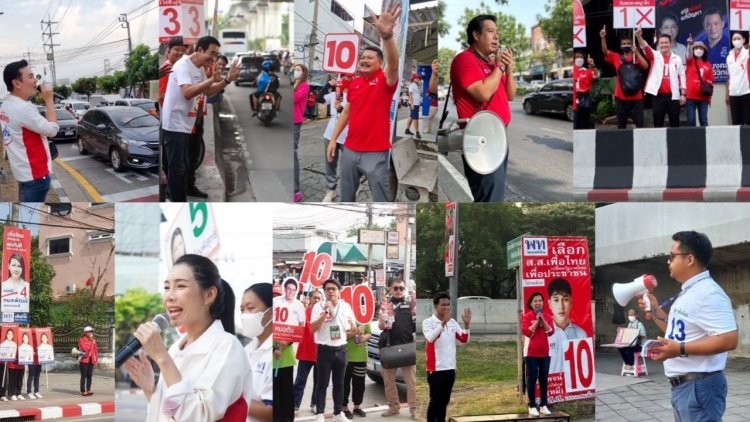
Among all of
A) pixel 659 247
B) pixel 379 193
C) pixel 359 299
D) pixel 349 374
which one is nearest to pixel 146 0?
pixel 379 193

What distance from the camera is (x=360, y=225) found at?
707 cm

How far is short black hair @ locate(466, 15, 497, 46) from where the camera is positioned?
7.17 meters

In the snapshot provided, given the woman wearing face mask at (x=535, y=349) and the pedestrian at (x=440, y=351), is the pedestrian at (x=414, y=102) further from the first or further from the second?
the woman wearing face mask at (x=535, y=349)

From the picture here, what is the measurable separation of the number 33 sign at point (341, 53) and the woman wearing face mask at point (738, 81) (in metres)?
2.92

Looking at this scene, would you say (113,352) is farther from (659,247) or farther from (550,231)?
(659,247)

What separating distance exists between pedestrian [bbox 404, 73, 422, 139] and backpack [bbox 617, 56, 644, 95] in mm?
1607

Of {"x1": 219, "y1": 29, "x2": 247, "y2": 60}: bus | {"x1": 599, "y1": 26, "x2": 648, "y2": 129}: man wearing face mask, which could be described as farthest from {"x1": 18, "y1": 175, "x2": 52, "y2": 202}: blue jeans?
{"x1": 599, "y1": 26, "x2": 648, "y2": 129}: man wearing face mask

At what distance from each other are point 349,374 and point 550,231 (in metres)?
1.87

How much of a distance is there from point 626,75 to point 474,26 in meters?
1.25

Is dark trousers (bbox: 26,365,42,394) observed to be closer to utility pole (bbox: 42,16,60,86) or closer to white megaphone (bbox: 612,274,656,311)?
utility pole (bbox: 42,16,60,86)

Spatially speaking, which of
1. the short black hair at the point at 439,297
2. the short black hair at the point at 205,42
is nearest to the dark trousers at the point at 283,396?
the short black hair at the point at 439,297

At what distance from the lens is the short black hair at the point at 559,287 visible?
23.8 ft

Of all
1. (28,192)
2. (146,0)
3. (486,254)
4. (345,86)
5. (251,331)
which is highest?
(146,0)

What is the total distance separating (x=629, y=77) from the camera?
7.36m
